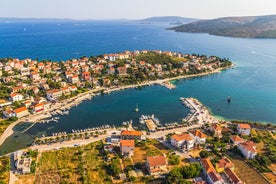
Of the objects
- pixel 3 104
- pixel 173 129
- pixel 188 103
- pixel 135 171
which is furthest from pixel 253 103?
pixel 3 104

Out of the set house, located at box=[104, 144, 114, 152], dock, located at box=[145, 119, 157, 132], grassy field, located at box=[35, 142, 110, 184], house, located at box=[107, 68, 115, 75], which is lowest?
grassy field, located at box=[35, 142, 110, 184]

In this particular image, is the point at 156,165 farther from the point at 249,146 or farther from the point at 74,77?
the point at 74,77

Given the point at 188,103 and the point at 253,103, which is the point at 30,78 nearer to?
the point at 188,103

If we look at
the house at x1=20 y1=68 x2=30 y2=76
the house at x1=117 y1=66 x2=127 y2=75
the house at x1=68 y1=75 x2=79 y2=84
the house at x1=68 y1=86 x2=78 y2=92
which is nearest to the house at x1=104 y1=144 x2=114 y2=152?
the house at x1=68 y1=86 x2=78 y2=92

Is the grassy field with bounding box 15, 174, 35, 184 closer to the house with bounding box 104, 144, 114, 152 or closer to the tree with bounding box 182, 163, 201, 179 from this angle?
the house with bounding box 104, 144, 114, 152

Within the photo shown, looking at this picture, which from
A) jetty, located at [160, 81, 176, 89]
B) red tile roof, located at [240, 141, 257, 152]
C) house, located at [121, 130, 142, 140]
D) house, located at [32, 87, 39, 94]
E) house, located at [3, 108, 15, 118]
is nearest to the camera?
red tile roof, located at [240, 141, 257, 152]

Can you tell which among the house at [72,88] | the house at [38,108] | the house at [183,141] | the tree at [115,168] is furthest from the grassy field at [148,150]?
the house at [72,88]
